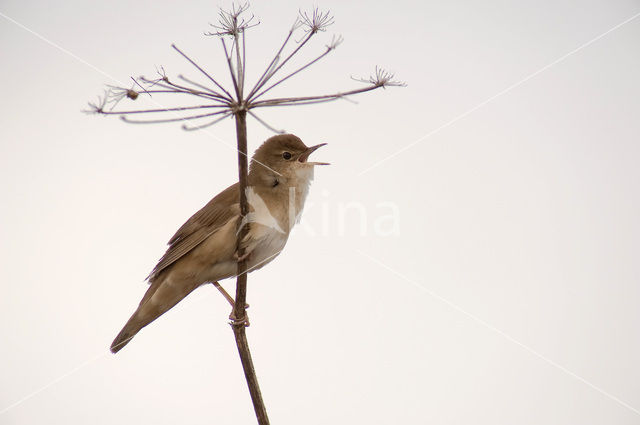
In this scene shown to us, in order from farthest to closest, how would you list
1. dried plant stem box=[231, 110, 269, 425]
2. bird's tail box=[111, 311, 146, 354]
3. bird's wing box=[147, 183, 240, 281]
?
bird's wing box=[147, 183, 240, 281]
bird's tail box=[111, 311, 146, 354]
dried plant stem box=[231, 110, 269, 425]

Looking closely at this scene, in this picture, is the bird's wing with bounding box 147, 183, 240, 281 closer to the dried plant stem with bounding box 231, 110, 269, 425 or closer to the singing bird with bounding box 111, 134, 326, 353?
the singing bird with bounding box 111, 134, 326, 353

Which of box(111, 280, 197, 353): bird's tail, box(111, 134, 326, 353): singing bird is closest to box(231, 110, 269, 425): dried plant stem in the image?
box(111, 134, 326, 353): singing bird

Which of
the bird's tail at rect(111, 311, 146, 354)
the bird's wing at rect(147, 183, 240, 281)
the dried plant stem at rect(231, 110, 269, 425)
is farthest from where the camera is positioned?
the bird's wing at rect(147, 183, 240, 281)

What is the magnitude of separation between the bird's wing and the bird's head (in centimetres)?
21

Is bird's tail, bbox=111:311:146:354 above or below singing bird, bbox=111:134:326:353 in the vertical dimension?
below

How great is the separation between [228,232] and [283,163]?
0.62 metres

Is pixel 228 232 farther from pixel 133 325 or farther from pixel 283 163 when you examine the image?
pixel 133 325

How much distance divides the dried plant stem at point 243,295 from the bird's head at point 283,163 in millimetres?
1212

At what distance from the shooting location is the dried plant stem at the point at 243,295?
1940 mm

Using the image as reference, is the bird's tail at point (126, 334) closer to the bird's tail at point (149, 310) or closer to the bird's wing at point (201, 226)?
the bird's tail at point (149, 310)

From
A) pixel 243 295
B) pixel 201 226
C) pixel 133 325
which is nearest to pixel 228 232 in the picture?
pixel 201 226

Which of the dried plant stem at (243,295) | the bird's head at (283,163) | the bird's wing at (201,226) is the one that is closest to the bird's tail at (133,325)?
the bird's wing at (201,226)

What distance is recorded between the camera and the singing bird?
11.9ft

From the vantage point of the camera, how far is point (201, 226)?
3918 mm
